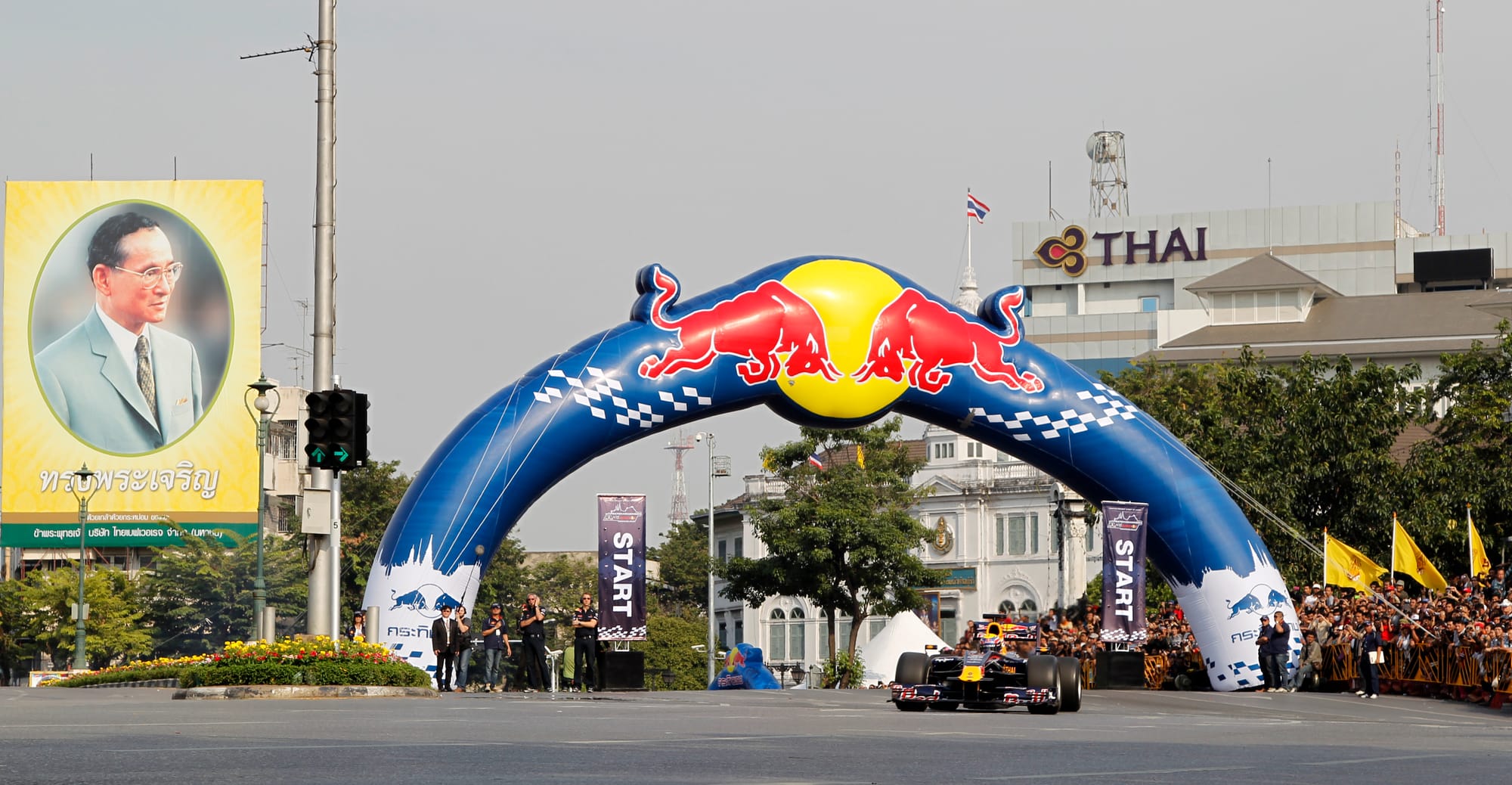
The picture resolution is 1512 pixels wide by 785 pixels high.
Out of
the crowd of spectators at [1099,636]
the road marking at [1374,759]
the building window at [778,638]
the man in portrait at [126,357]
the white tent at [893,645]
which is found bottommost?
the building window at [778,638]

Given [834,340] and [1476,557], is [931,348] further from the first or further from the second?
[1476,557]

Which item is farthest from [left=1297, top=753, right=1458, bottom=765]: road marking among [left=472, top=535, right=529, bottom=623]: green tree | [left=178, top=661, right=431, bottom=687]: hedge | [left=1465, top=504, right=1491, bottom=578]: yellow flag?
[left=472, top=535, right=529, bottom=623]: green tree

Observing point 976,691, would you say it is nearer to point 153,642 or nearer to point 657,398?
point 657,398

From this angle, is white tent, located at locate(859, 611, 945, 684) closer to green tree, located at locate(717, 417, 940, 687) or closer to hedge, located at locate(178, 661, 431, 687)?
green tree, located at locate(717, 417, 940, 687)

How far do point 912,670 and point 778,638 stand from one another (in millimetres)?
81628

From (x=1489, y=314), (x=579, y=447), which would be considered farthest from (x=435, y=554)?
(x=1489, y=314)

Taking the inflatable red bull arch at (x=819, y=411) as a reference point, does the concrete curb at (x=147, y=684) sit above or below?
below

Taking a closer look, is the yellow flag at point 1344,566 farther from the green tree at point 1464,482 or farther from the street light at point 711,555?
Answer: the street light at point 711,555

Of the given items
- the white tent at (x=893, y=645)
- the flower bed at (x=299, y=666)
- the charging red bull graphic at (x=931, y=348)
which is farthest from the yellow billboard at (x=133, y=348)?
the flower bed at (x=299, y=666)

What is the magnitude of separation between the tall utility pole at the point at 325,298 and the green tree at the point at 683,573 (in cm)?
7715

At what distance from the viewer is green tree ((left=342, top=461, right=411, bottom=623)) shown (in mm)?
67500

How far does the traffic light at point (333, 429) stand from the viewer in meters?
22.0

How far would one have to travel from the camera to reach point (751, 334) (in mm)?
30562

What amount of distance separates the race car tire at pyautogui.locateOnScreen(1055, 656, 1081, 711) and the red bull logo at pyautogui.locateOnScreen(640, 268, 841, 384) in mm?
8959
